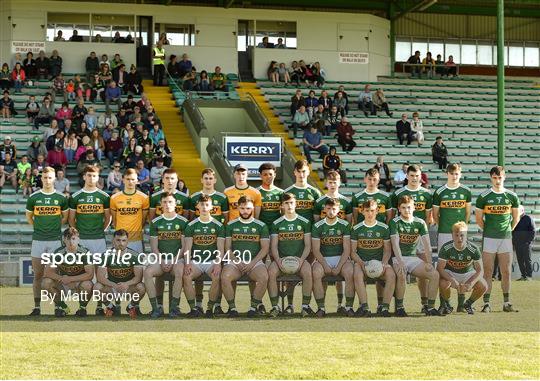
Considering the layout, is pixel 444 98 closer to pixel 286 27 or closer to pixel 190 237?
pixel 286 27

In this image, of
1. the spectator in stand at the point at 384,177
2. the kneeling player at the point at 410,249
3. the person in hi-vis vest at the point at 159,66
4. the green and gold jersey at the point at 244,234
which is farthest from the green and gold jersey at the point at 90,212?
the person in hi-vis vest at the point at 159,66

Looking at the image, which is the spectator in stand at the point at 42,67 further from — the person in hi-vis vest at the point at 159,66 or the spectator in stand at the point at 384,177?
the spectator in stand at the point at 384,177

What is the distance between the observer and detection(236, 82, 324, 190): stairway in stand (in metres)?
28.0

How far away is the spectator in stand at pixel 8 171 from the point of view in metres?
23.2

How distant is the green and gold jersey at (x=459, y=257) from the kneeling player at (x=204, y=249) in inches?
116

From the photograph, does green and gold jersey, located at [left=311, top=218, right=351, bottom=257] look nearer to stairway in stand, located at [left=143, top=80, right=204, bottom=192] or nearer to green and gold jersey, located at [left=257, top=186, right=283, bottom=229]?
green and gold jersey, located at [left=257, top=186, right=283, bottom=229]

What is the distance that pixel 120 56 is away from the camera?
108ft

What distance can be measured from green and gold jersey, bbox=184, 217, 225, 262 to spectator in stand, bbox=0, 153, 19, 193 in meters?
11.3

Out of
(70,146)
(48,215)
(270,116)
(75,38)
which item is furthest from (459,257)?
(75,38)

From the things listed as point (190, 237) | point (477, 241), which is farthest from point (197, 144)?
point (190, 237)

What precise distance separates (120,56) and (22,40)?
304cm

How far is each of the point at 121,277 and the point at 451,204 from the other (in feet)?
14.4

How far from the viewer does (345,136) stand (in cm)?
2812

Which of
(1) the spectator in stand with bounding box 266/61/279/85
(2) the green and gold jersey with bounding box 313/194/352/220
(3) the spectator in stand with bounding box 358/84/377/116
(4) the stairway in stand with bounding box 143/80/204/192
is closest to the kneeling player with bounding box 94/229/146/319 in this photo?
(2) the green and gold jersey with bounding box 313/194/352/220
